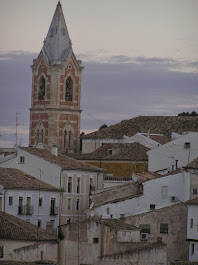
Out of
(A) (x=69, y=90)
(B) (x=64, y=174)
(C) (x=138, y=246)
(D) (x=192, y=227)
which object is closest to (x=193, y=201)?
(D) (x=192, y=227)

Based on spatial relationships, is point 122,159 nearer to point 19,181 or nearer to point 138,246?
point 19,181

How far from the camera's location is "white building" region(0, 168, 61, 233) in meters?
80.6

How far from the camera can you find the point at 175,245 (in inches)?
2977

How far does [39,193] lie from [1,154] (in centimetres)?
1673

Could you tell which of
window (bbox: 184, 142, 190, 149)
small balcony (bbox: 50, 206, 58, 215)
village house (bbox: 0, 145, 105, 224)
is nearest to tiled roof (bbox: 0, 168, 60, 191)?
small balcony (bbox: 50, 206, 58, 215)

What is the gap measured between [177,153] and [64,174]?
1036 cm

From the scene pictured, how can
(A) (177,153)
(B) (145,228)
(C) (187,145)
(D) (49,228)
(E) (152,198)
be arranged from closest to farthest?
(B) (145,228), (D) (49,228), (E) (152,198), (A) (177,153), (C) (187,145)

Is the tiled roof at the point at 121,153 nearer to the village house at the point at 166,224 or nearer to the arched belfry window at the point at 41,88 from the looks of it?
the village house at the point at 166,224

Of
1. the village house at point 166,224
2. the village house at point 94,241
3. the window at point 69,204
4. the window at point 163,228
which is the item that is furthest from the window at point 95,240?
the window at point 69,204

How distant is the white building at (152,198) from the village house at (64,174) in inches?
260

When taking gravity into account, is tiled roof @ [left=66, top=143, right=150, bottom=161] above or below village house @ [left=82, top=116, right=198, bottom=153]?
below

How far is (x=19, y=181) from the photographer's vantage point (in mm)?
82875

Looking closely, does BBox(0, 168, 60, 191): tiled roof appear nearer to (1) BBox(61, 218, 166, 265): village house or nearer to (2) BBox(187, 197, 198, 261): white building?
(2) BBox(187, 197, 198, 261): white building

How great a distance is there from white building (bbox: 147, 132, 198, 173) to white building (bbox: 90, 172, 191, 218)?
13.3m
